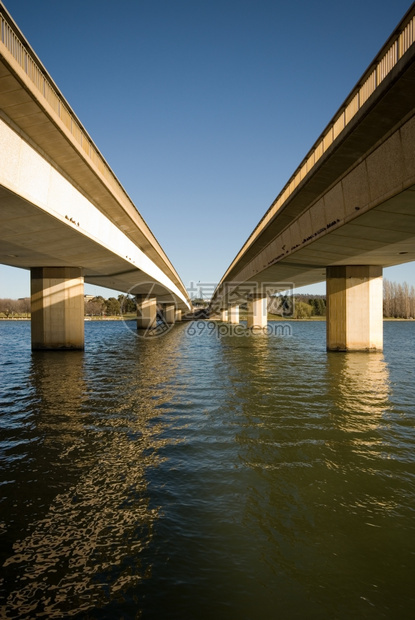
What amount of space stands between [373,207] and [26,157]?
889 cm

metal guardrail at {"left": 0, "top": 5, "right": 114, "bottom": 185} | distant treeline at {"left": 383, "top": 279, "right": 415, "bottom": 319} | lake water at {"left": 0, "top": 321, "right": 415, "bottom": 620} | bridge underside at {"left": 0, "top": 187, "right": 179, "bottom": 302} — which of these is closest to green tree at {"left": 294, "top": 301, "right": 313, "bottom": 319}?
distant treeline at {"left": 383, "top": 279, "right": 415, "bottom": 319}

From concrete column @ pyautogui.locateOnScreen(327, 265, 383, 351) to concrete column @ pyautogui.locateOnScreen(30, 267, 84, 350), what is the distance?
14096 mm

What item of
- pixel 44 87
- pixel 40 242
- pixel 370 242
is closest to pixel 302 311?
pixel 370 242

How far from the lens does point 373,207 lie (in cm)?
1170

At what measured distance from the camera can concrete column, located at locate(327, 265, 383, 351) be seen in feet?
76.9

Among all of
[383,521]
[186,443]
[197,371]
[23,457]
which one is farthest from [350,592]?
[197,371]

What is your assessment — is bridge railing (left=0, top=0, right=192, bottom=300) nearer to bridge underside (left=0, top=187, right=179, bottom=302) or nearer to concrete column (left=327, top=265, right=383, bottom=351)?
bridge underside (left=0, top=187, right=179, bottom=302)

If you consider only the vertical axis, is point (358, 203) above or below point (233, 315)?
above

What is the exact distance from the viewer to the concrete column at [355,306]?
76.9 ft

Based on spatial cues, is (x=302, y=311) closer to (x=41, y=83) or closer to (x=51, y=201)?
(x=51, y=201)

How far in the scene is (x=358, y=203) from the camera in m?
12.5

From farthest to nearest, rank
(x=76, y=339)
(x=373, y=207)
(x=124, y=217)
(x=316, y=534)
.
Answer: (x=76, y=339)
(x=124, y=217)
(x=373, y=207)
(x=316, y=534)

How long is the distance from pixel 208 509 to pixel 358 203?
10.1 metres

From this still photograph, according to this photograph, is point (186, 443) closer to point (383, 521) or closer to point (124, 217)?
point (383, 521)
